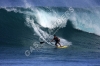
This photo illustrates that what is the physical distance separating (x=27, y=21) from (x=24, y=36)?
9.40 ft

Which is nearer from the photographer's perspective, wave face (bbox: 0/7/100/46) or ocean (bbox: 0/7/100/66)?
ocean (bbox: 0/7/100/66)

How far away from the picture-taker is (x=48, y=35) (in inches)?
1055

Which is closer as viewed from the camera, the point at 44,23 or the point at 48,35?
the point at 48,35

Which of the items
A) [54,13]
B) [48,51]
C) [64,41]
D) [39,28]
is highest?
[54,13]

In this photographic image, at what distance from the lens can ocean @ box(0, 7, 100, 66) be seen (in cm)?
1984

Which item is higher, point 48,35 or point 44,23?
point 44,23

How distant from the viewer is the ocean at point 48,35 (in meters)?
19.8

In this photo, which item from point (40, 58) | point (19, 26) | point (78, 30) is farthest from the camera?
point (78, 30)

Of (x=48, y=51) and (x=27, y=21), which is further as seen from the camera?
(x=27, y=21)

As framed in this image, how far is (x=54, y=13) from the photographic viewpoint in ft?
109

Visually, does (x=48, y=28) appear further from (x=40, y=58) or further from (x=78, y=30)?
(x=40, y=58)

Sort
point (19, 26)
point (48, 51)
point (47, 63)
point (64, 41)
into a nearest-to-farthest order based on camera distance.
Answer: point (47, 63)
point (48, 51)
point (64, 41)
point (19, 26)

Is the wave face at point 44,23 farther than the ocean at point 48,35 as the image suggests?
Yes

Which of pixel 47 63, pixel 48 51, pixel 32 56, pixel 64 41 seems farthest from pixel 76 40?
pixel 47 63
